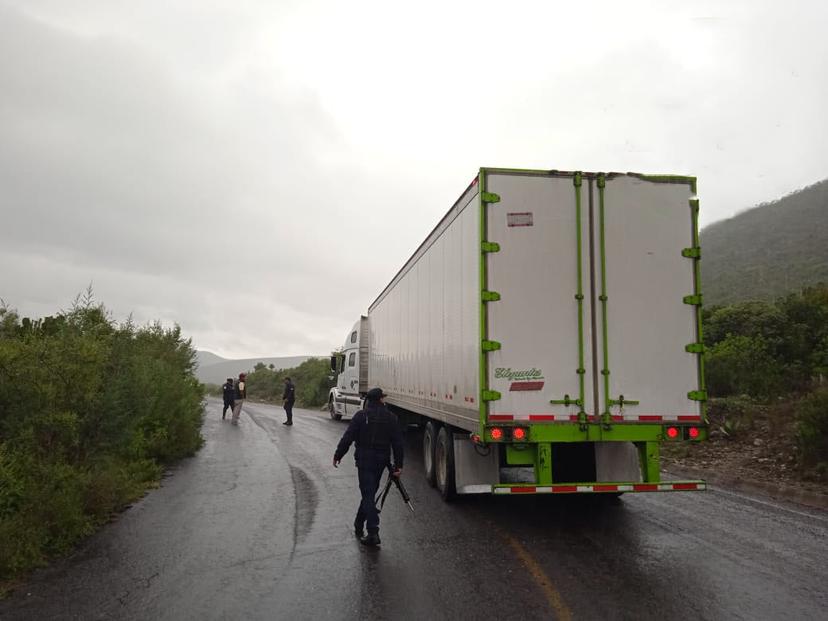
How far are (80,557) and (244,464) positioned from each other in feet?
20.4

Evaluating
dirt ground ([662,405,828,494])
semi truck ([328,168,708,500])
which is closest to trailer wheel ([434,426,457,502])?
semi truck ([328,168,708,500])

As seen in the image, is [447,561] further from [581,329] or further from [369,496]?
[581,329]

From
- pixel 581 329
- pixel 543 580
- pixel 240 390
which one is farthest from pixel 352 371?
A: pixel 543 580

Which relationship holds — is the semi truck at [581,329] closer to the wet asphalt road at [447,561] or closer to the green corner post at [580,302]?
the green corner post at [580,302]

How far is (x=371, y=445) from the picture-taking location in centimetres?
666

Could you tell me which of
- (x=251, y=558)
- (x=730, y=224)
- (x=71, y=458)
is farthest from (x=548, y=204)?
(x=730, y=224)

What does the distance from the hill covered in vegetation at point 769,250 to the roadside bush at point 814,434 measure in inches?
973

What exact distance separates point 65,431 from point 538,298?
601 centimetres

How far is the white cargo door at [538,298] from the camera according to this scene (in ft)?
22.5

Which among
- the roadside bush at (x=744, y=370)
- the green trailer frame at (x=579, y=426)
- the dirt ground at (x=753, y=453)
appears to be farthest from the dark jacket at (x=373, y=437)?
the roadside bush at (x=744, y=370)

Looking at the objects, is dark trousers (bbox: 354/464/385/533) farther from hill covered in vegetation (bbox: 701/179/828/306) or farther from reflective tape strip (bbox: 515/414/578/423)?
hill covered in vegetation (bbox: 701/179/828/306)

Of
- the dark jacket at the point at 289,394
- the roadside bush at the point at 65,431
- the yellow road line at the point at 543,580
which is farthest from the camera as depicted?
the dark jacket at the point at 289,394

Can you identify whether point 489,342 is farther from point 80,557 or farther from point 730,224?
point 730,224

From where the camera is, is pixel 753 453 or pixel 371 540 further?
pixel 753 453
